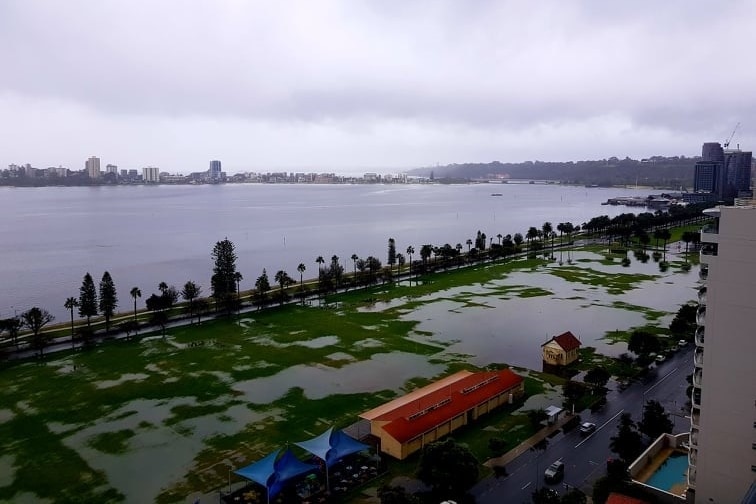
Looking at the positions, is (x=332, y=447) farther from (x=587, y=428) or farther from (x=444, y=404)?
(x=587, y=428)

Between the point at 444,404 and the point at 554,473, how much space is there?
172 inches

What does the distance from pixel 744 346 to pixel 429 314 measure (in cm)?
2242

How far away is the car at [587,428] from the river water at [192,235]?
102 feet

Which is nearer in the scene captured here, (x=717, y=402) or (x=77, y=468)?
(x=717, y=402)

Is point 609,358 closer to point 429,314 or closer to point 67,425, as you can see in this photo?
point 429,314

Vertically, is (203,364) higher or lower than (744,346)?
lower

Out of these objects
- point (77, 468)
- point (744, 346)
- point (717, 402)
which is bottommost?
point (77, 468)

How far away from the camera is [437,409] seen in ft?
60.6

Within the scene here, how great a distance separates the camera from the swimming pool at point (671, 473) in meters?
14.6

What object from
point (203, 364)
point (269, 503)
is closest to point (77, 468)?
point (269, 503)

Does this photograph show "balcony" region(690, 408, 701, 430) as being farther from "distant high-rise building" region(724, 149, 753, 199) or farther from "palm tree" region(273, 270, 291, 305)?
"distant high-rise building" region(724, 149, 753, 199)

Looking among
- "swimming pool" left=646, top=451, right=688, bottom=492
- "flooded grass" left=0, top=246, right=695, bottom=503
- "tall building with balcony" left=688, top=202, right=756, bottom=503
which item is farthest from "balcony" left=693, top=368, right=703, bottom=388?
"flooded grass" left=0, top=246, right=695, bottom=503

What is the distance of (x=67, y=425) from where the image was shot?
19.3 meters

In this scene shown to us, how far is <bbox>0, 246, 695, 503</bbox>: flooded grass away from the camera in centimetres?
1680
